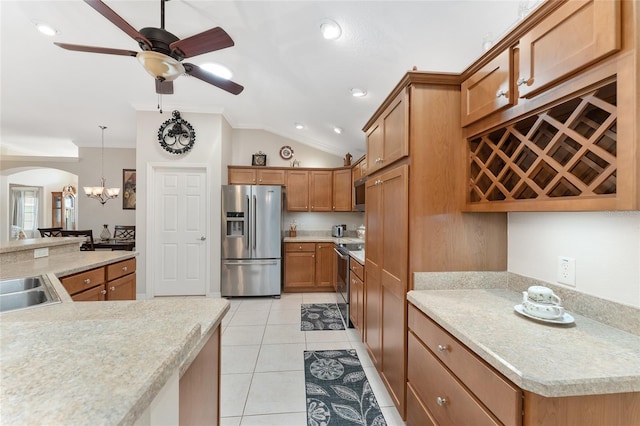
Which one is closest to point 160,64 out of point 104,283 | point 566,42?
point 104,283

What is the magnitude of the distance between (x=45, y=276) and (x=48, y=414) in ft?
6.25

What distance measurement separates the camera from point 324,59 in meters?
2.50

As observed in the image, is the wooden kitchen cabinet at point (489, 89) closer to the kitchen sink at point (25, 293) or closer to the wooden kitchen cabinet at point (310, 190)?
the kitchen sink at point (25, 293)

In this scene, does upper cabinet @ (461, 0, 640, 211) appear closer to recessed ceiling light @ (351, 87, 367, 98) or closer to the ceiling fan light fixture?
recessed ceiling light @ (351, 87, 367, 98)

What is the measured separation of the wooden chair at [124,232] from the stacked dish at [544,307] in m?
6.36

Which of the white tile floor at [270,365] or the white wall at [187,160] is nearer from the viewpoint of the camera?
the white tile floor at [270,365]

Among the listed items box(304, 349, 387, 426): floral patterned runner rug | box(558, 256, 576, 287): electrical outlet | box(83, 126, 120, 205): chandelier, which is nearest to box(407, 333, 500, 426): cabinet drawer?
box(304, 349, 387, 426): floral patterned runner rug

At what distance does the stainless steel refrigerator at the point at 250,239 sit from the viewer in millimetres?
4012

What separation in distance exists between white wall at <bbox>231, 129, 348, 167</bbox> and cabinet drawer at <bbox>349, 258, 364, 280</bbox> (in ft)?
8.84

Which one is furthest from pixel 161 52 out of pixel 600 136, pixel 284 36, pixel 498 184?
pixel 600 136

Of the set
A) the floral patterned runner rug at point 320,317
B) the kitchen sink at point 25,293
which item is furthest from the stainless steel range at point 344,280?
the kitchen sink at point 25,293

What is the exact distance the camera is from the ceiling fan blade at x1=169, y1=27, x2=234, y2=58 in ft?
5.30

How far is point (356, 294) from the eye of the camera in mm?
2750

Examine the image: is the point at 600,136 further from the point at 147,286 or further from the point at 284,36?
the point at 147,286
